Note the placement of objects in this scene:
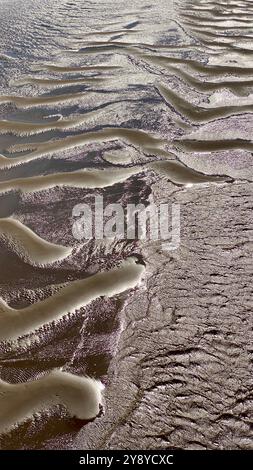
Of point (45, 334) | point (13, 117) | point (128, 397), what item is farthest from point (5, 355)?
point (13, 117)

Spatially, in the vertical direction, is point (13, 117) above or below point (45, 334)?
above

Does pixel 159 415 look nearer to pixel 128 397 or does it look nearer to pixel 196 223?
pixel 128 397

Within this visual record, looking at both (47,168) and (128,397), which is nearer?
(128,397)

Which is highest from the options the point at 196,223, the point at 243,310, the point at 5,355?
the point at 196,223

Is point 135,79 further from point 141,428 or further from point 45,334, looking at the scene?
point 141,428

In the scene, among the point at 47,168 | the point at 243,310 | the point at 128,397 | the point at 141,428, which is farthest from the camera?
the point at 47,168
